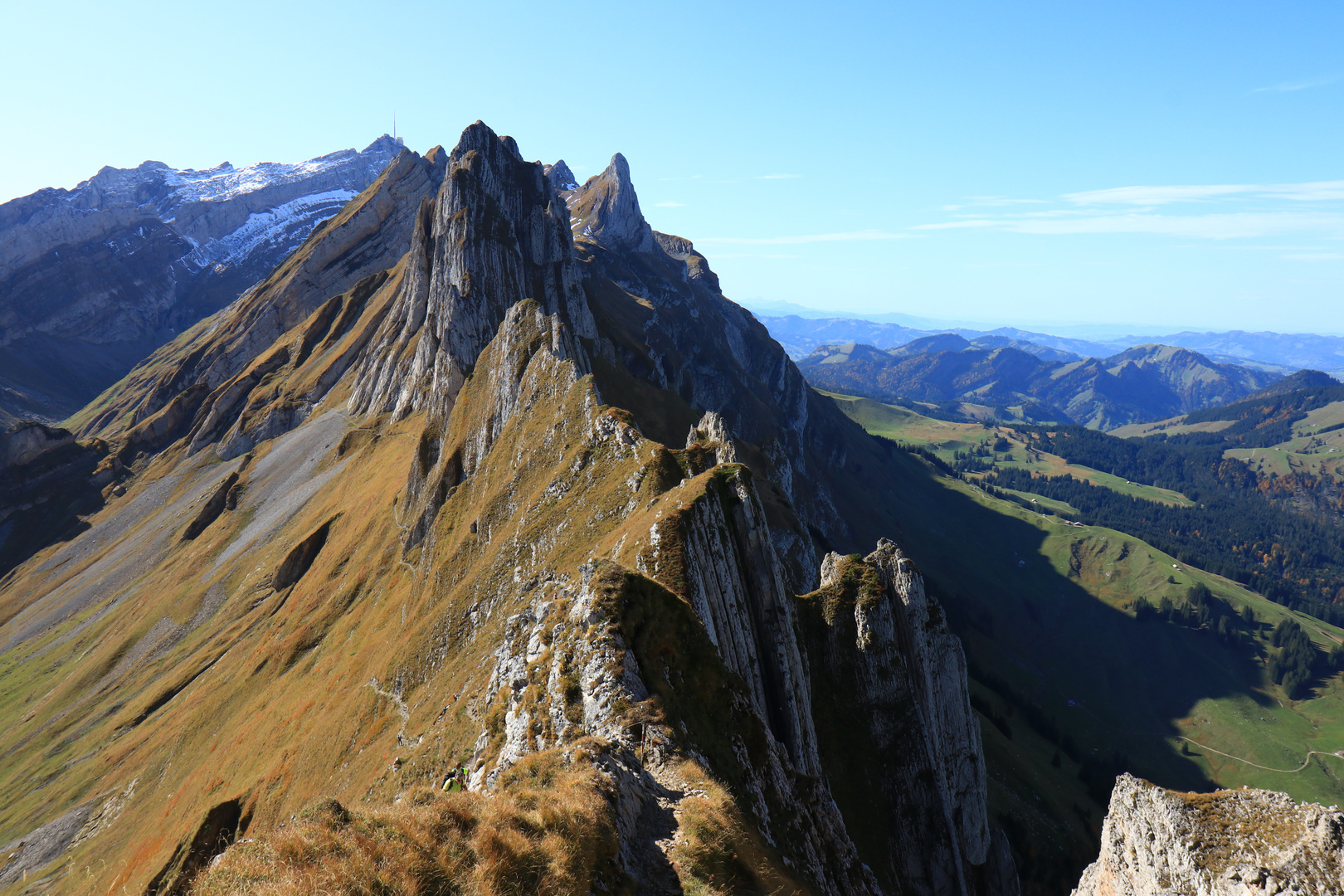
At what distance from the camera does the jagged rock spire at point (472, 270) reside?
397ft

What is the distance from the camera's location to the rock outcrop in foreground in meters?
24.2

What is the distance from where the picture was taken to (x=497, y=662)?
37469mm

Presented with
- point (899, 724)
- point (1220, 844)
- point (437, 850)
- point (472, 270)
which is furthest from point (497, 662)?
point (472, 270)

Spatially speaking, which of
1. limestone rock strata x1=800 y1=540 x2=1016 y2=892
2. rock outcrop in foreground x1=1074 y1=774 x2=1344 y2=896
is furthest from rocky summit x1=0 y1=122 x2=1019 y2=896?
rock outcrop in foreground x1=1074 y1=774 x2=1344 y2=896

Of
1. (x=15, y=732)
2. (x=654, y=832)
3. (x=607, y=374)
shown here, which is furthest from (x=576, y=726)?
(x=15, y=732)

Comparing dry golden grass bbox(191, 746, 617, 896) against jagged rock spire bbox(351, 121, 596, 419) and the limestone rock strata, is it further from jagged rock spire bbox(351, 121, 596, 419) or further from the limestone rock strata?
jagged rock spire bbox(351, 121, 596, 419)

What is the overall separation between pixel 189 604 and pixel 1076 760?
8387 inches

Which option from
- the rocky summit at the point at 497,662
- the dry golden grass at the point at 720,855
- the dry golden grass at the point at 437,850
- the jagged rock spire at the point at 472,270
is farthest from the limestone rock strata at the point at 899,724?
the jagged rock spire at the point at 472,270

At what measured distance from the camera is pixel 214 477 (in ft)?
632

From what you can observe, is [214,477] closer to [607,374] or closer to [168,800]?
[168,800]

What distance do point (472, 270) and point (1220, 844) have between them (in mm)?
130034


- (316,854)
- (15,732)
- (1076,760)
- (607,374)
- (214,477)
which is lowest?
(1076,760)

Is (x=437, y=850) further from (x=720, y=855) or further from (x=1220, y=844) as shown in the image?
(x=1220, y=844)

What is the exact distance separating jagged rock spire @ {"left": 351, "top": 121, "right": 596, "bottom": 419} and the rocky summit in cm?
91
